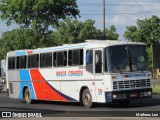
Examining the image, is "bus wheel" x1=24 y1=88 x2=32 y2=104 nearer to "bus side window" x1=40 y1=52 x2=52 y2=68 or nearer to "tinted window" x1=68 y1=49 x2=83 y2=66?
"bus side window" x1=40 y1=52 x2=52 y2=68

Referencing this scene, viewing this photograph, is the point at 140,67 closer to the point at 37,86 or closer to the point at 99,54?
the point at 99,54

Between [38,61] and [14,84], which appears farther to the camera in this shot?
[14,84]

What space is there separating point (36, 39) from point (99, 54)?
2701 cm

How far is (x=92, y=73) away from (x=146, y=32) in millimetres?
55432

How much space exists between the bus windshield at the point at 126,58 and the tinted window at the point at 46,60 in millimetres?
5030

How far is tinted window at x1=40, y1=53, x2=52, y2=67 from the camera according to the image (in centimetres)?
2522

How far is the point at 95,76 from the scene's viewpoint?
21547 mm

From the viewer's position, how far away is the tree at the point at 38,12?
4641 centimetres

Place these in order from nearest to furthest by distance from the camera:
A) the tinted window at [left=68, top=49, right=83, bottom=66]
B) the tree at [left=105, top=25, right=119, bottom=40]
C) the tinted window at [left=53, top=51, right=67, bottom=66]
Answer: the tinted window at [left=68, top=49, right=83, bottom=66] < the tinted window at [left=53, top=51, right=67, bottom=66] < the tree at [left=105, top=25, right=119, bottom=40]

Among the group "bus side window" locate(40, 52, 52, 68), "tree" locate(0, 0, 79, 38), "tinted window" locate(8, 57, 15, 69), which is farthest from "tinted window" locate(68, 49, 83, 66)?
"tree" locate(0, 0, 79, 38)

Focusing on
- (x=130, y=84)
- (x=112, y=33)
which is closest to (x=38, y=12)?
(x=130, y=84)

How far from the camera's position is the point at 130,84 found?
21.1 m

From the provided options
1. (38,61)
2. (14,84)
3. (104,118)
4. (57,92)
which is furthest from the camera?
(14,84)

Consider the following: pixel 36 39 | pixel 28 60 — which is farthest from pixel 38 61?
pixel 36 39
